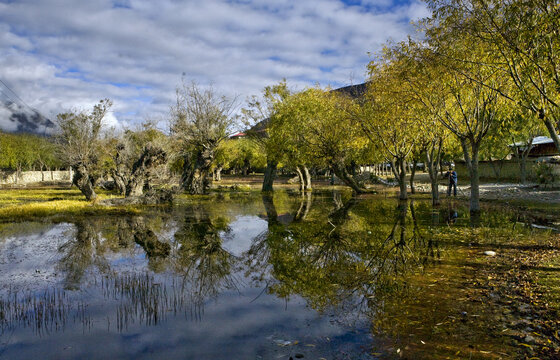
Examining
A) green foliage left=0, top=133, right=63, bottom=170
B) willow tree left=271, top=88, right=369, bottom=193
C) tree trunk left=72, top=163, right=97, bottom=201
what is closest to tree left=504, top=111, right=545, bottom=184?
willow tree left=271, top=88, right=369, bottom=193

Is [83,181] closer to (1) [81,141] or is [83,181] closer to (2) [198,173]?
(1) [81,141]

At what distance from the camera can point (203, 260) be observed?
12383 millimetres

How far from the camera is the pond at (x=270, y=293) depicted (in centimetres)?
639

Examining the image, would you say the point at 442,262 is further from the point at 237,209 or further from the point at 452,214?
the point at 237,209

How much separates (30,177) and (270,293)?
81046 millimetres

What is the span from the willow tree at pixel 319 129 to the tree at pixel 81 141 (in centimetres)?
1658

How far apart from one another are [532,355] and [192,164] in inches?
1492

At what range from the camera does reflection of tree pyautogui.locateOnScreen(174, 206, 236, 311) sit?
9.62 m

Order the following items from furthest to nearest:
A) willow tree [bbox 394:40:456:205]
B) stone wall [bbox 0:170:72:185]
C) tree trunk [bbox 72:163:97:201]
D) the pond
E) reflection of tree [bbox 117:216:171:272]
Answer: stone wall [bbox 0:170:72:185], tree trunk [bbox 72:163:97:201], willow tree [bbox 394:40:456:205], reflection of tree [bbox 117:216:171:272], the pond

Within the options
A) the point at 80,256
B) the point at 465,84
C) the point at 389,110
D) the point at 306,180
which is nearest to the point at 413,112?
the point at 389,110

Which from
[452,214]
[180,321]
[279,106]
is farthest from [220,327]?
[279,106]

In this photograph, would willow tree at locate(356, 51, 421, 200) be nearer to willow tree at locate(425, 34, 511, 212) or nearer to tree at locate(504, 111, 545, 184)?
willow tree at locate(425, 34, 511, 212)

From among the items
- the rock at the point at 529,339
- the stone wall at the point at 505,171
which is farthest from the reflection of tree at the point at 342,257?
the stone wall at the point at 505,171

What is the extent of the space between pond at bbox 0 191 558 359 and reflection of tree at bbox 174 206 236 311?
6 cm
